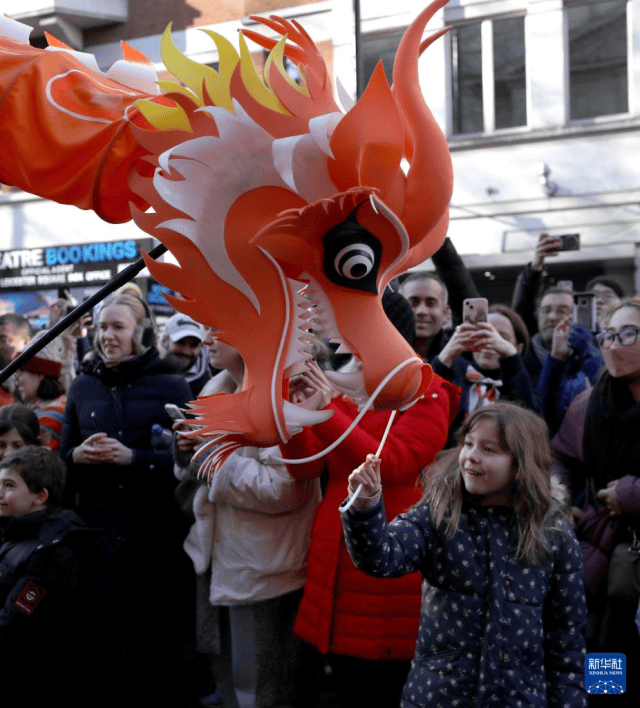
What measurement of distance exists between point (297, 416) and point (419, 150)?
461 mm

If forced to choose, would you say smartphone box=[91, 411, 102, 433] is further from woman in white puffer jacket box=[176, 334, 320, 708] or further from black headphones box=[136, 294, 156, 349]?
woman in white puffer jacket box=[176, 334, 320, 708]

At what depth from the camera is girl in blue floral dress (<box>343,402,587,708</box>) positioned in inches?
94.0

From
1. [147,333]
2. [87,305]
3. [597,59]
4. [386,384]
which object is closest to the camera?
[386,384]

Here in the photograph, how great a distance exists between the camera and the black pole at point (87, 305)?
1803mm

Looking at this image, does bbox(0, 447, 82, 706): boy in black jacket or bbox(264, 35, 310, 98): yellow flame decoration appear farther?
bbox(0, 447, 82, 706): boy in black jacket

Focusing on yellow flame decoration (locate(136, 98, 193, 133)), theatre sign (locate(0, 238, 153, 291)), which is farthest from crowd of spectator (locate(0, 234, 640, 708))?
theatre sign (locate(0, 238, 153, 291))

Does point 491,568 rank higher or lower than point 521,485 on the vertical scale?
lower

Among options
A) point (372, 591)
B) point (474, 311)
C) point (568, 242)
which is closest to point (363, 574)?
point (372, 591)

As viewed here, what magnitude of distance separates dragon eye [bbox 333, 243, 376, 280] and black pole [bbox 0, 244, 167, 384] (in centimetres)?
44

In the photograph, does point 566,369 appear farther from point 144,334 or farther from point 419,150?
point 419,150

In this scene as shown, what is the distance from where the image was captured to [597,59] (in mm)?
9188

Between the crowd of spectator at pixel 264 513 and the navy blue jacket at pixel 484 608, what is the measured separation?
2cm
